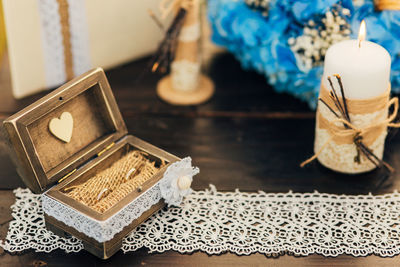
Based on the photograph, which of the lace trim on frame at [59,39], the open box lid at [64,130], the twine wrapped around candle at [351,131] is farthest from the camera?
the lace trim on frame at [59,39]

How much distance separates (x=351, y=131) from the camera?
2.98ft

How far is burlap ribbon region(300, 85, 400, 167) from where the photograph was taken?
90cm

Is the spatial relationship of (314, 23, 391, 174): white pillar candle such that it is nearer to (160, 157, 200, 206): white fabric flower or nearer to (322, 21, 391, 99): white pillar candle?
(322, 21, 391, 99): white pillar candle

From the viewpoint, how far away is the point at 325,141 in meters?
0.96

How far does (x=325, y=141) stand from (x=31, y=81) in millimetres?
601

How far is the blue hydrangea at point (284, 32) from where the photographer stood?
988 millimetres

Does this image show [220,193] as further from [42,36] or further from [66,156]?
[42,36]

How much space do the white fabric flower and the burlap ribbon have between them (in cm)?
23

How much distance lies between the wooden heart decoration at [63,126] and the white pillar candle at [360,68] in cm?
42

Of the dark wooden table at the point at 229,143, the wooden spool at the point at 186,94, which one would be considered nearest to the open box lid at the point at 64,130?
the dark wooden table at the point at 229,143

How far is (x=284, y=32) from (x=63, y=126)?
1.47 ft

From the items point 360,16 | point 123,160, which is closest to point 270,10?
point 360,16

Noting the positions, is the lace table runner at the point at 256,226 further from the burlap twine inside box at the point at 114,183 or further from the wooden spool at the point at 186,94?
the wooden spool at the point at 186,94

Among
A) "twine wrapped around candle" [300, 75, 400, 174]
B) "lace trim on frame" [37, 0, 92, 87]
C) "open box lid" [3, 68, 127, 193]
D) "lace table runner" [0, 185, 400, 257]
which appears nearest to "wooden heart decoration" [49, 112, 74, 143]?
"open box lid" [3, 68, 127, 193]
